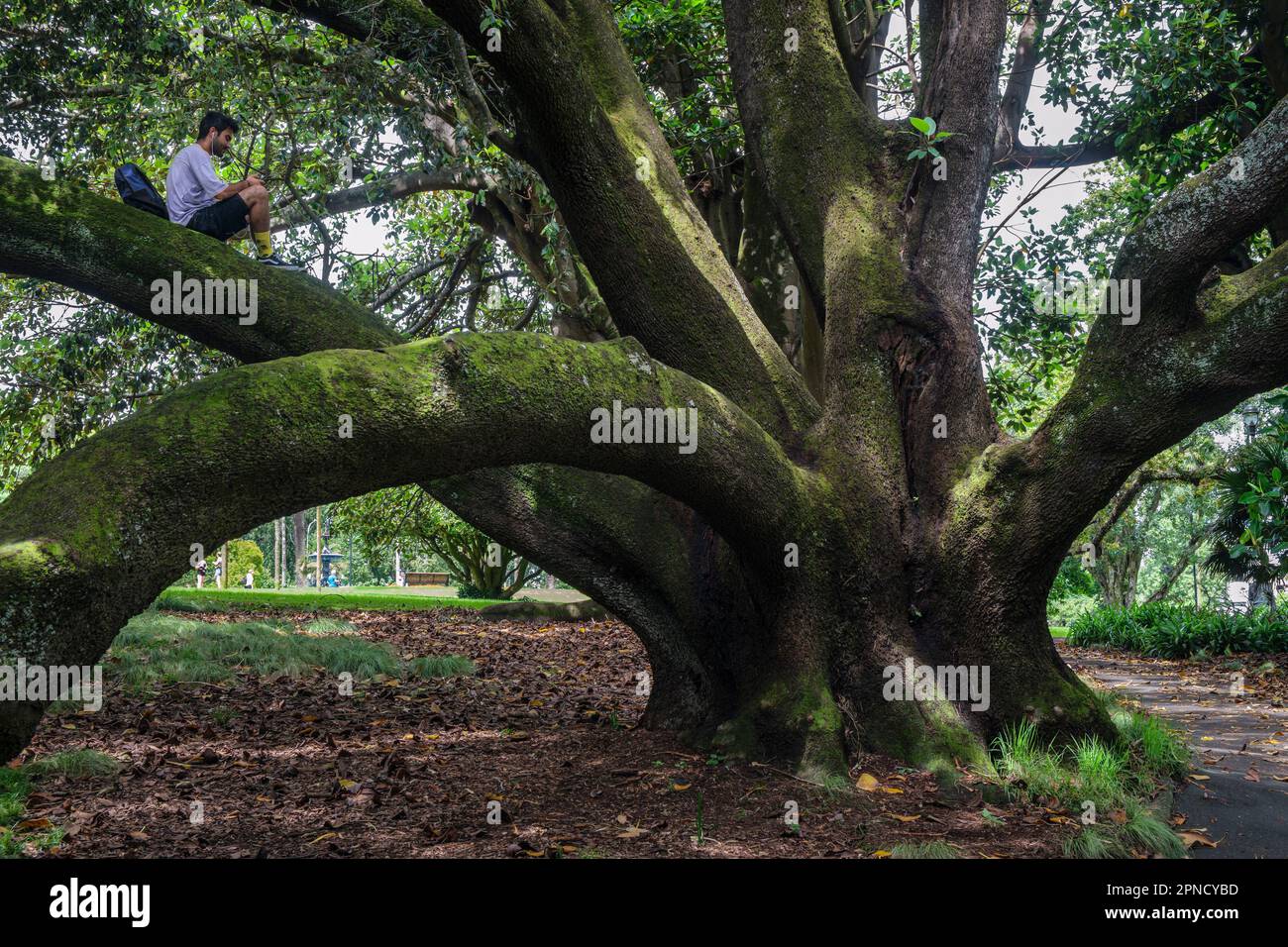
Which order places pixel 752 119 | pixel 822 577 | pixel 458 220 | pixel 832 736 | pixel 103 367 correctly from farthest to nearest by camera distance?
pixel 458 220, pixel 103 367, pixel 752 119, pixel 822 577, pixel 832 736

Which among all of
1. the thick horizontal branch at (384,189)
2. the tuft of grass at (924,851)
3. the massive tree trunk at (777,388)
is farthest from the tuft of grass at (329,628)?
the tuft of grass at (924,851)

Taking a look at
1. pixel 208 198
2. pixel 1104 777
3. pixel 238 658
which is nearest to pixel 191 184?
pixel 208 198

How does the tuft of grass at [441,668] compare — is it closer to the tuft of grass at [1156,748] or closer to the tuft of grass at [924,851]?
the tuft of grass at [1156,748]

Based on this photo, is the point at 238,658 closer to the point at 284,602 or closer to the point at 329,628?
the point at 329,628

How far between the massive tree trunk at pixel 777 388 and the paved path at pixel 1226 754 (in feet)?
2.64

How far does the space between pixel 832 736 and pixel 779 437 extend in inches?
77.1

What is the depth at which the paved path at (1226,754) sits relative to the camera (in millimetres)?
5418

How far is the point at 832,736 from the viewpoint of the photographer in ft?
18.9

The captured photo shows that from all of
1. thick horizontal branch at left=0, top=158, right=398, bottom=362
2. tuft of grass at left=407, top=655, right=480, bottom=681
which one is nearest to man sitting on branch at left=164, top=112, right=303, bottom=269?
thick horizontal branch at left=0, top=158, right=398, bottom=362

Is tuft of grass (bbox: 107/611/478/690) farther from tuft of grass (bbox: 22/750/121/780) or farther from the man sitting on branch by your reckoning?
the man sitting on branch

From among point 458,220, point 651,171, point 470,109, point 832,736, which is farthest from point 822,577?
point 458,220

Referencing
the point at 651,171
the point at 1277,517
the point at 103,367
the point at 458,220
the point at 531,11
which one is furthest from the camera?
the point at 458,220

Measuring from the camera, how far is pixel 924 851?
446 centimetres

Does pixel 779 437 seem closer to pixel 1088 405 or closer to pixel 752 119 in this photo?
pixel 1088 405
